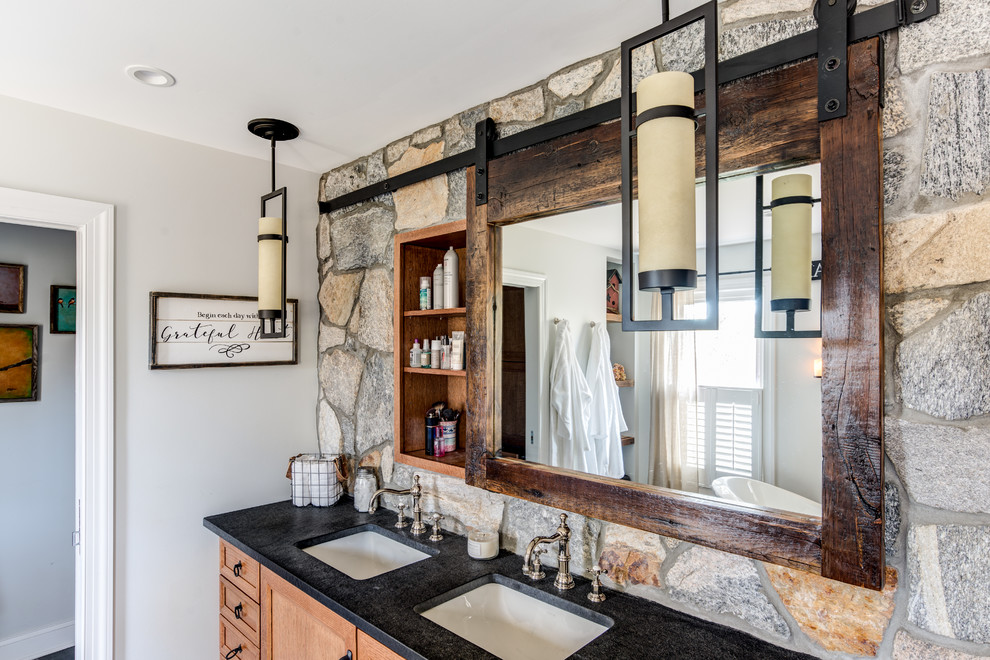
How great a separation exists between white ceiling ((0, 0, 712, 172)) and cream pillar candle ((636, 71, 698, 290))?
0.62m

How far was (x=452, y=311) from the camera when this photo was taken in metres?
2.15

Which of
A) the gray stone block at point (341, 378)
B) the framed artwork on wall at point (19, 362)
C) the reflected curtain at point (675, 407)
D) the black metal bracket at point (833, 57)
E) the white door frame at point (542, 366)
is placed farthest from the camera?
the framed artwork on wall at point (19, 362)

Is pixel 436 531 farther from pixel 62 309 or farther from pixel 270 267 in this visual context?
pixel 62 309

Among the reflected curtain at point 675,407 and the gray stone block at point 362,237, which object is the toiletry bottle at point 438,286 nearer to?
the gray stone block at point 362,237

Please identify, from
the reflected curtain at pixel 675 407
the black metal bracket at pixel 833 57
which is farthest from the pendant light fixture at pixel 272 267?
the black metal bracket at pixel 833 57

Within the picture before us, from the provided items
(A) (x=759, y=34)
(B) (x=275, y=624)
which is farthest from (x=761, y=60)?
(B) (x=275, y=624)

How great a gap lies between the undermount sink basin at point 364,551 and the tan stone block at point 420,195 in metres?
1.27

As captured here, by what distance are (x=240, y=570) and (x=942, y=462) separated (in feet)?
7.57

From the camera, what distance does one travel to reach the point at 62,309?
3.08m

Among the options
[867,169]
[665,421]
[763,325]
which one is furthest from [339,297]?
[867,169]

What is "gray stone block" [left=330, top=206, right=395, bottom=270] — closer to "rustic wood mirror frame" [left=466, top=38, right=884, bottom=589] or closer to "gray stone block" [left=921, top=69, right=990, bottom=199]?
"rustic wood mirror frame" [left=466, top=38, right=884, bottom=589]

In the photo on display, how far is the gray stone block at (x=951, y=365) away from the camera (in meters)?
1.03

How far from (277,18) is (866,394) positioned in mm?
1708

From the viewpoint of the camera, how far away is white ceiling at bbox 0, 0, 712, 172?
144 cm
